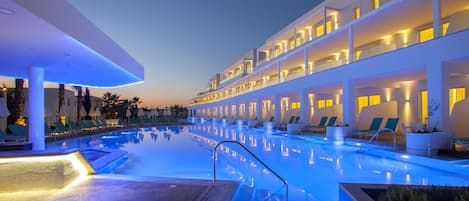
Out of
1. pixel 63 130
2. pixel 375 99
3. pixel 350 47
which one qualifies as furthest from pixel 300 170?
pixel 63 130

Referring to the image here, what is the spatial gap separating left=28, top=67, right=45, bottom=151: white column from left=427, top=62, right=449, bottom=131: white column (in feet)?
38.6

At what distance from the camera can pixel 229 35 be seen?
30.3 m

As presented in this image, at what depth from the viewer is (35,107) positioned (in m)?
9.31

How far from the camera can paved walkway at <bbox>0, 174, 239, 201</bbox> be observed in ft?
13.4

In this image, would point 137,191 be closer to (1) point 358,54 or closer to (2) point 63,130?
(1) point 358,54

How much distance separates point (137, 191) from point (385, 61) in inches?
386

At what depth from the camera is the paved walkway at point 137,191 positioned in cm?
410

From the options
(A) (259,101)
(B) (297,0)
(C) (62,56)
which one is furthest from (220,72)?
(C) (62,56)

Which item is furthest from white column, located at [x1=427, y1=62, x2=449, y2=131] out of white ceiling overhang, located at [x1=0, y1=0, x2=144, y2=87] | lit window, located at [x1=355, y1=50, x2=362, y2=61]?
white ceiling overhang, located at [x1=0, y1=0, x2=144, y2=87]

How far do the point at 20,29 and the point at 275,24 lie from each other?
3022cm

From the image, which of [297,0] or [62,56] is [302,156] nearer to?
[62,56]

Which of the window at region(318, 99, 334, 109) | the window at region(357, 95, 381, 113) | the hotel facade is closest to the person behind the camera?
the hotel facade

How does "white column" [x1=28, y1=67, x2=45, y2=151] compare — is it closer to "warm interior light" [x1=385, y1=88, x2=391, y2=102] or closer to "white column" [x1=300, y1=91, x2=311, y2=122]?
"white column" [x1=300, y1=91, x2=311, y2=122]

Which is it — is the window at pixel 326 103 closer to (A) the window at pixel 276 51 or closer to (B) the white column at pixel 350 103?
(A) the window at pixel 276 51
